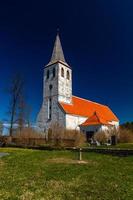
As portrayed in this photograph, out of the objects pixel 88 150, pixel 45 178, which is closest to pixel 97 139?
pixel 88 150

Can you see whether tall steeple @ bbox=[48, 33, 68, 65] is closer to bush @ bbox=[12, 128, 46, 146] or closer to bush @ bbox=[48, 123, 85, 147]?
bush @ bbox=[12, 128, 46, 146]

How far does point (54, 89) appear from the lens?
43.8m

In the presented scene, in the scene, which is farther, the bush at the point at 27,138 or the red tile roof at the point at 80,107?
the red tile roof at the point at 80,107

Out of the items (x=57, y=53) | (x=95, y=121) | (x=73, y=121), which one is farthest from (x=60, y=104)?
(x=57, y=53)

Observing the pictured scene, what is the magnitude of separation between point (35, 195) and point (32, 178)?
2.05 meters

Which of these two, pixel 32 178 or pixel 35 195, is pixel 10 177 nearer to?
pixel 32 178

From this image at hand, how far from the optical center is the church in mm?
41219

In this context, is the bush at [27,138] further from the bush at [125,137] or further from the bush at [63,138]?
the bush at [125,137]

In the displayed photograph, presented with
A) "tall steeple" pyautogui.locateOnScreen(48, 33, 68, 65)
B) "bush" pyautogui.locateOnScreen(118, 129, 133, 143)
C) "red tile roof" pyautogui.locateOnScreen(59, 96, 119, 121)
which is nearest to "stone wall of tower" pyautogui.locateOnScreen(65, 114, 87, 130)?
"red tile roof" pyautogui.locateOnScreen(59, 96, 119, 121)

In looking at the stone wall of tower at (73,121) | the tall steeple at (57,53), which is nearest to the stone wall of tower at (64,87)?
the tall steeple at (57,53)

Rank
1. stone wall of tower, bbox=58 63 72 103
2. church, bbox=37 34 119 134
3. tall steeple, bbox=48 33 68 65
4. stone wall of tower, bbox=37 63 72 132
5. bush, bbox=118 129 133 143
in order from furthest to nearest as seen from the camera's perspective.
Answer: tall steeple, bbox=48 33 68 65
stone wall of tower, bbox=58 63 72 103
stone wall of tower, bbox=37 63 72 132
church, bbox=37 34 119 134
bush, bbox=118 129 133 143

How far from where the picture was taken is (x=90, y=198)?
5.16m

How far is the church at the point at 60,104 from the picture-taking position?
41219 millimetres

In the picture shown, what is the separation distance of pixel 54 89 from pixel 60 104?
13.2 feet
